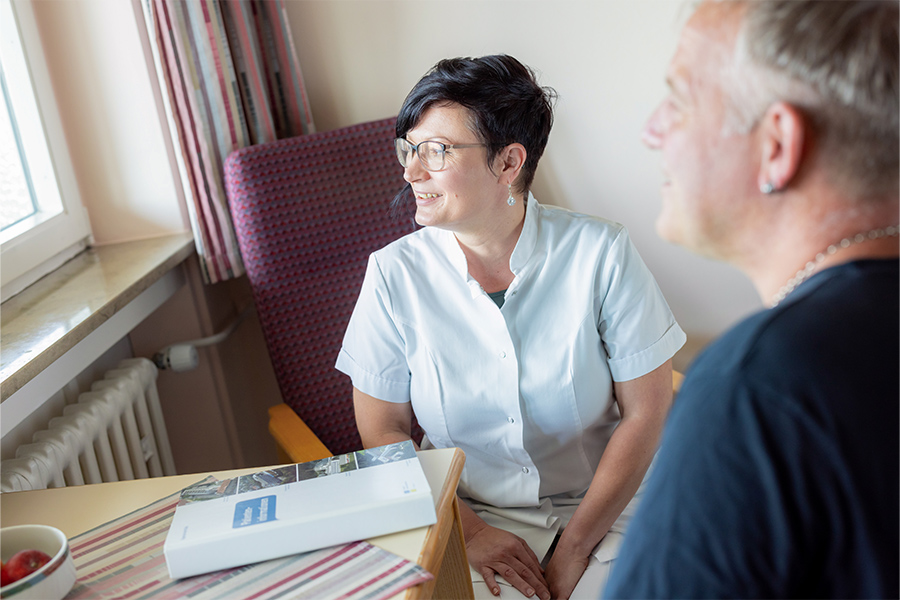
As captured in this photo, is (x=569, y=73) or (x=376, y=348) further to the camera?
(x=569, y=73)

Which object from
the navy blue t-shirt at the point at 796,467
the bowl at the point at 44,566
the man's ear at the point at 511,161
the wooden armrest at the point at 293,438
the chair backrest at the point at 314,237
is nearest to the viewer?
the navy blue t-shirt at the point at 796,467

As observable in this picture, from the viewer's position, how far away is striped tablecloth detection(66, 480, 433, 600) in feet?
2.81

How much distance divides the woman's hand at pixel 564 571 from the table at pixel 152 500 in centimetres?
17

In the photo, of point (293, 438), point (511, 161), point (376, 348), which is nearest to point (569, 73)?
point (511, 161)

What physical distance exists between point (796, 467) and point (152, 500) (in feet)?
2.94

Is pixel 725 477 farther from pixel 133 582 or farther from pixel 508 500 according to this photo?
pixel 508 500

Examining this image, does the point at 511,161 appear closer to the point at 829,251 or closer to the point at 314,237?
the point at 314,237

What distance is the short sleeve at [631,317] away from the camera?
134 centimetres

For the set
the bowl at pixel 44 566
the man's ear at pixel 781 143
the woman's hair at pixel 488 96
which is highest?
the woman's hair at pixel 488 96

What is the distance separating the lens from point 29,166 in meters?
1.71

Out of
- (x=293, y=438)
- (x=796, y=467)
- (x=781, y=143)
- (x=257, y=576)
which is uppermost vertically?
(x=781, y=143)

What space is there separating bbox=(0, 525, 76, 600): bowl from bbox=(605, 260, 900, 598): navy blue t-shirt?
66 cm

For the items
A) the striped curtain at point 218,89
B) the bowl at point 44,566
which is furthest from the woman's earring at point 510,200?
the bowl at point 44,566

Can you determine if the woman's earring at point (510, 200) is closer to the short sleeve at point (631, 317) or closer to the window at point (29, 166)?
the short sleeve at point (631, 317)
